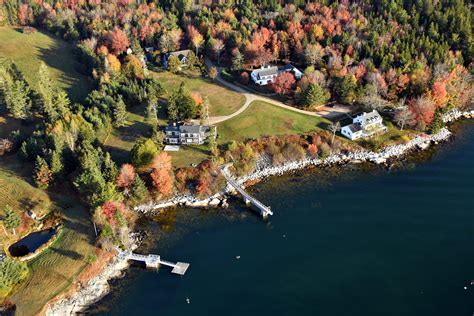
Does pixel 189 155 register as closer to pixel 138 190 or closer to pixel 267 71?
pixel 138 190

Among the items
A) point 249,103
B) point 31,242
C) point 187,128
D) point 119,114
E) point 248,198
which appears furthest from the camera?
point 249,103

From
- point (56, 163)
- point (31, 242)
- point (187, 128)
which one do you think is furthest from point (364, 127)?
point (31, 242)

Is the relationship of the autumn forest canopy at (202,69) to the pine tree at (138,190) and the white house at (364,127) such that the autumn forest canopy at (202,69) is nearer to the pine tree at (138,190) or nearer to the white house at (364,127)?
the pine tree at (138,190)

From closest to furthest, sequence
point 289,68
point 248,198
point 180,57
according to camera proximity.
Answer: point 248,198 < point 289,68 < point 180,57

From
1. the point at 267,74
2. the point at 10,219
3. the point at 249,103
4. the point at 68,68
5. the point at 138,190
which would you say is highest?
the point at 267,74

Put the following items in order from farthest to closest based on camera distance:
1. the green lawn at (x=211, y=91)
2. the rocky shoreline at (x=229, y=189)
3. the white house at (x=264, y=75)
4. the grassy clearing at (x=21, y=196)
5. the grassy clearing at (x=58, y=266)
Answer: the white house at (x=264, y=75) < the green lawn at (x=211, y=91) < the grassy clearing at (x=21, y=196) < the rocky shoreline at (x=229, y=189) < the grassy clearing at (x=58, y=266)

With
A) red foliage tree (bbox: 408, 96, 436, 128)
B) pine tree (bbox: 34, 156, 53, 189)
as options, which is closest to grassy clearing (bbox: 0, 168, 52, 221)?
pine tree (bbox: 34, 156, 53, 189)

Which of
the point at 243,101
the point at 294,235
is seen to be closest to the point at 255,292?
the point at 294,235

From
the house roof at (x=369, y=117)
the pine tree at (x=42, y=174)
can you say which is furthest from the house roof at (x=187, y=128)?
the house roof at (x=369, y=117)
